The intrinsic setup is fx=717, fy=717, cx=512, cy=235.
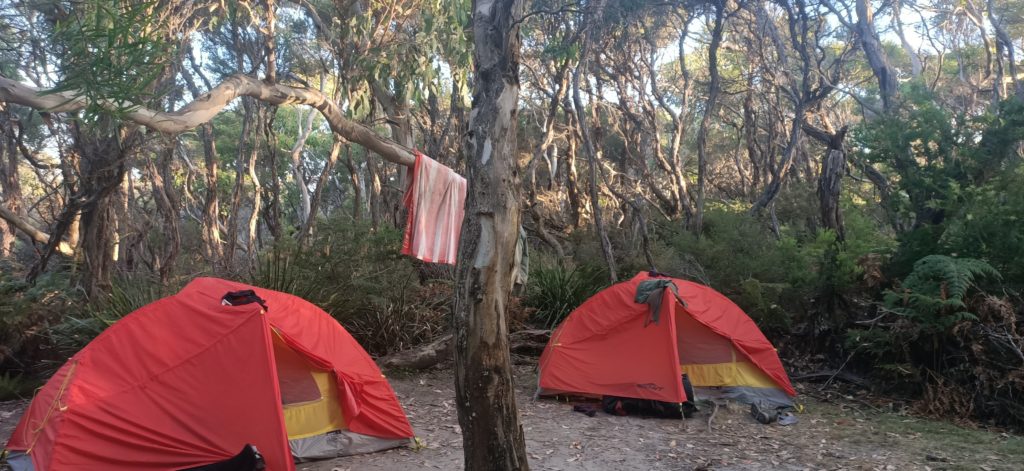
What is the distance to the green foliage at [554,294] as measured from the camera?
988 centimetres

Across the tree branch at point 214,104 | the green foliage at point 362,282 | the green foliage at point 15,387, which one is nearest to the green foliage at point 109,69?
the tree branch at point 214,104

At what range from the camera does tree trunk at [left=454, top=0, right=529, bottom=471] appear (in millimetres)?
3533

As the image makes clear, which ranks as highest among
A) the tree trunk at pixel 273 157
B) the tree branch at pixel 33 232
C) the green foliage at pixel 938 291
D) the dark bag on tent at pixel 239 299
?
the tree trunk at pixel 273 157

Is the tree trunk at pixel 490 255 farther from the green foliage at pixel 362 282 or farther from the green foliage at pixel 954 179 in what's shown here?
the green foliage at pixel 954 179

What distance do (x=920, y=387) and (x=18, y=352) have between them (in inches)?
363

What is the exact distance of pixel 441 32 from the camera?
10.1 m

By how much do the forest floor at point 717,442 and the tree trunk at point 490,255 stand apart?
178 cm

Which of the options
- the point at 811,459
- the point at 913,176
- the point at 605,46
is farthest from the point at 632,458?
the point at 605,46

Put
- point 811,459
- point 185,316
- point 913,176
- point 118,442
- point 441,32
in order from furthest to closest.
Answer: point 441,32
point 913,176
point 811,459
point 185,316
point 118,442

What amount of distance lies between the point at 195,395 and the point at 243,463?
586mm

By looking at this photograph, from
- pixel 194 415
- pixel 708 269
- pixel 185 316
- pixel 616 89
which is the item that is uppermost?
pixel 616 89

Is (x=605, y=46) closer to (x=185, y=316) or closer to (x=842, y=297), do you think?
(x=842, y=297)

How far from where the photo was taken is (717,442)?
6.01 metres

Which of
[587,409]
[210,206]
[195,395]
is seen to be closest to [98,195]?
[195,395]
